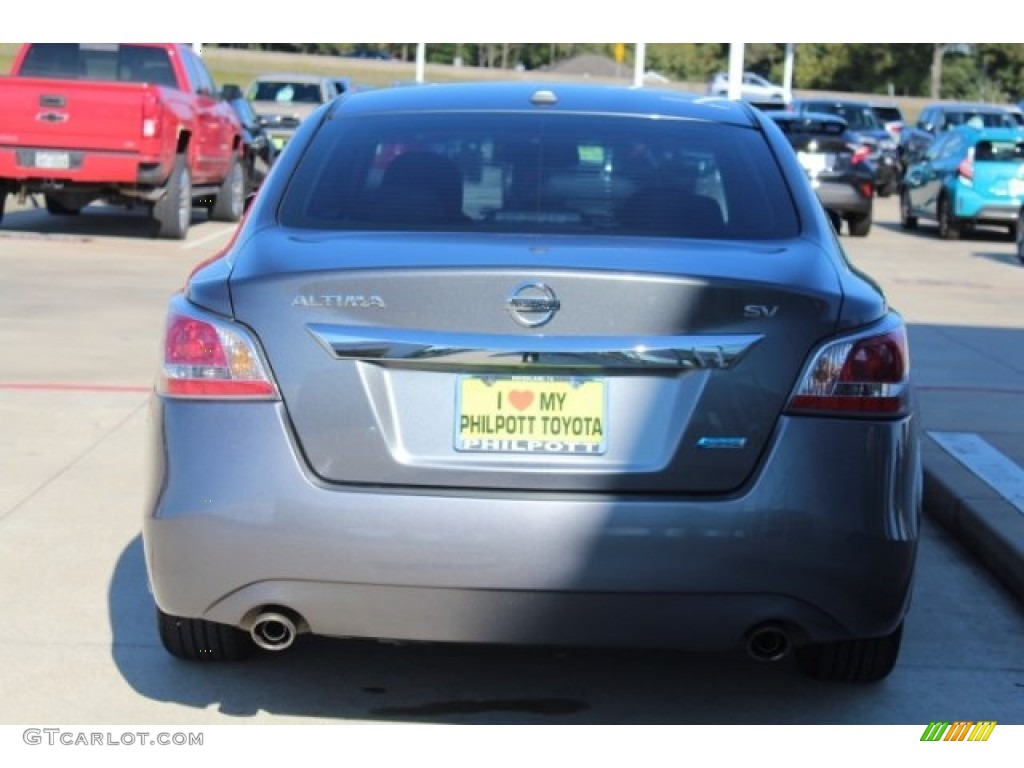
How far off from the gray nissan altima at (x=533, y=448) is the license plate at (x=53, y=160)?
13532 millimetres

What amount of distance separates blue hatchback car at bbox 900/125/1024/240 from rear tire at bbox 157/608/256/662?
19.3 metres

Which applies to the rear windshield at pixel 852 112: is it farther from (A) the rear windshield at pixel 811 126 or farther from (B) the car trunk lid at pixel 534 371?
(B) the car trunk lid at pixel 534 371

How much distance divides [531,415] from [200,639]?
4.43 feet

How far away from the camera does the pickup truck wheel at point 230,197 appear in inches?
862

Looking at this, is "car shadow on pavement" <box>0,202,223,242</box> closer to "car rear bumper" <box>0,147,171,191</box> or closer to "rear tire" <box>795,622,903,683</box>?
"car rear bumper" <box>0,147,171,191</box>

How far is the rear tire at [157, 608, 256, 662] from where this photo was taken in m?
5.01

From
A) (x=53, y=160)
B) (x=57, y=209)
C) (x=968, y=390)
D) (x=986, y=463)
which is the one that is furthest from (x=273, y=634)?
(x=57, y=209)

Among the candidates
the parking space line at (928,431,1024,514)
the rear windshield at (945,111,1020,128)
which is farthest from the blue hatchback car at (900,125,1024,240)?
the parking space line at (928,431,1024,514)

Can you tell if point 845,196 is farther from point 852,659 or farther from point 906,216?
point 852,659

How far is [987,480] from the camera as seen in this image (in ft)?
24.7

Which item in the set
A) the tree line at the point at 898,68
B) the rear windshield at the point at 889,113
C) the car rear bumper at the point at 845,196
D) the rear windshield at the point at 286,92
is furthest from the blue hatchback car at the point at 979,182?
the tree line at the point at 898,68
